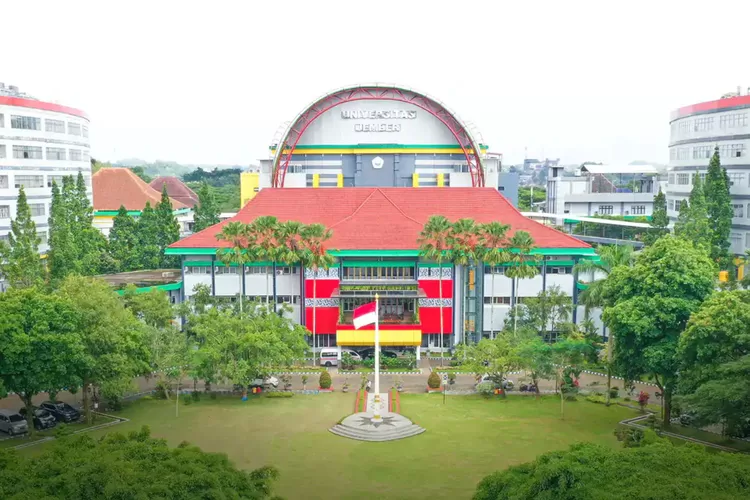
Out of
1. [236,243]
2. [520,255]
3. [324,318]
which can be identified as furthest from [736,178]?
[236,243]

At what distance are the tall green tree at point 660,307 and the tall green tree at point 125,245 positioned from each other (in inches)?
1676

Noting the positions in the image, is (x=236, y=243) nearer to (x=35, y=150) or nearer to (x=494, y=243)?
(x=494, y=243)

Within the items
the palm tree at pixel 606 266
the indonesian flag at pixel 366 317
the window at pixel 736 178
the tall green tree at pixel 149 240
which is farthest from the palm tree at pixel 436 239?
the window at pixel 736 178

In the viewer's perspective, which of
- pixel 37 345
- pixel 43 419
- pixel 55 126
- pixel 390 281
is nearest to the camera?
pixel 37 345

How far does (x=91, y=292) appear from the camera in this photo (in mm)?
37312

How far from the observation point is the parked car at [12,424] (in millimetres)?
33812

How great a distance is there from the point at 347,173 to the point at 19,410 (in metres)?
39.9

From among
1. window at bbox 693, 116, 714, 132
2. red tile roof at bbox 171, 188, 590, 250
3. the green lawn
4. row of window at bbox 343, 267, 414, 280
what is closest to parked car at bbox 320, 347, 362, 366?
row of window at bbox 343, 267, 414, 280

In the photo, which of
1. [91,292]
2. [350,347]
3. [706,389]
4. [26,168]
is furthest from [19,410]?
[26,168]

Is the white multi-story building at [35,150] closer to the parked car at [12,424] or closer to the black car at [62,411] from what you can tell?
the black car at [62,411]

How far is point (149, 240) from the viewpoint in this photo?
64.4 m

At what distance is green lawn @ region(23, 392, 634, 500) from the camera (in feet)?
94.0

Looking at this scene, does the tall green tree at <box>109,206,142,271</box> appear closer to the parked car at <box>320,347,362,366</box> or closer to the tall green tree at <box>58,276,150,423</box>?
the parked car at <box>320,347,362,366</box>

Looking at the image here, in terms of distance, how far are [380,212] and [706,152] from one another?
96.9ft
